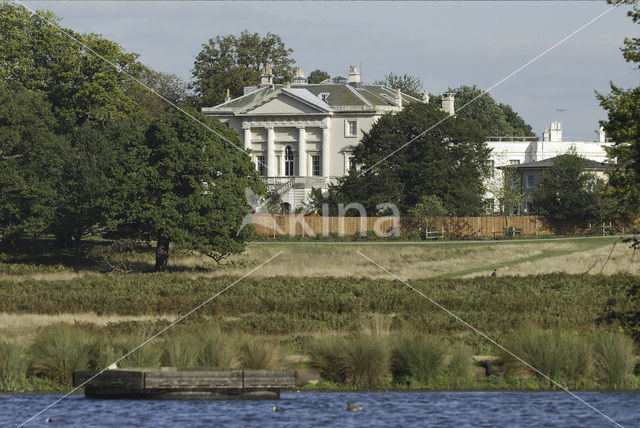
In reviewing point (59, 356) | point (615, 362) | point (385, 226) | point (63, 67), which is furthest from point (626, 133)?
point (63, 67)

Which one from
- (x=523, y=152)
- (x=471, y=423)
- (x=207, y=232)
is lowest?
(x=471, y=423)

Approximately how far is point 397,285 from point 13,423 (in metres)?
34.3

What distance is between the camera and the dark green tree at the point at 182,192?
63562 millimetres

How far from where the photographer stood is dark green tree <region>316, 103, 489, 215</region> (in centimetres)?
8812

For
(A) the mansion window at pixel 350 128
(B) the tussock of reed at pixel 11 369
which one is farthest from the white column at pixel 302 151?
(B) the tussock of reed at pixel 11 369

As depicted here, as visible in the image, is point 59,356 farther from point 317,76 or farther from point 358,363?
point 317,76

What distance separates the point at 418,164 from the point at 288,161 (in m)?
23.7

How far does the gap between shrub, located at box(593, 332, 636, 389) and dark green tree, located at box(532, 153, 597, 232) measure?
200 feet

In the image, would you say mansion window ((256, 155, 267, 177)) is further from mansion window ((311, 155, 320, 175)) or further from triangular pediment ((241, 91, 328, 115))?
mansion window ((311, 155, 320, 175))

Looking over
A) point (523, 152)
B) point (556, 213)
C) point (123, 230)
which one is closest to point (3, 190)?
point (123, 230)

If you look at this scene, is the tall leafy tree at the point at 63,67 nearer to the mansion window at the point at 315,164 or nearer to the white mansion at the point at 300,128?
the white mansion at the point at 300,128

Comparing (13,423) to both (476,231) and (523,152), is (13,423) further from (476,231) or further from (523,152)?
(523,152)

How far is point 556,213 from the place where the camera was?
88.8 metres

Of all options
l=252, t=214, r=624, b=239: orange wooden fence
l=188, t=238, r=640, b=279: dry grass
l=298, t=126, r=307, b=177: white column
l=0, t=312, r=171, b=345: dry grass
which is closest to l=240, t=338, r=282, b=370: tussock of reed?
l=0, t=312, r=171, b=345: dry grass
